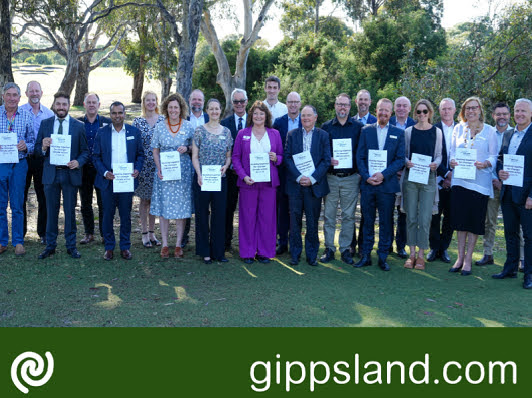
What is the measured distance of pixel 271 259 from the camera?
26.2 feet

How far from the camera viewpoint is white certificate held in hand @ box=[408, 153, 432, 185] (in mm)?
7301

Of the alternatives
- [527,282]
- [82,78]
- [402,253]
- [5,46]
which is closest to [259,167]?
[402,253]

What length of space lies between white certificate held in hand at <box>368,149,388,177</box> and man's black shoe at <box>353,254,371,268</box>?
1189mm

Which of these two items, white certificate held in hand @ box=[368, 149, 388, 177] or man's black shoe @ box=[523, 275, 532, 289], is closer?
man's black shoe @ box=[523, 275, 532, 289]

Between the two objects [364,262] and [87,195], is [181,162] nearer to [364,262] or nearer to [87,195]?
[87,195]

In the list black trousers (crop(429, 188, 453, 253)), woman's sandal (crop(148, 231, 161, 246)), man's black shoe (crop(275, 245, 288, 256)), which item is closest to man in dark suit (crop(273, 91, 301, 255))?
man's black shoe (crop(275, 245, 288, 256))

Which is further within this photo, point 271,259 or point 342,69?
point 342,69

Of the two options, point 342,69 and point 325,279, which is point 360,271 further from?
point 342,69

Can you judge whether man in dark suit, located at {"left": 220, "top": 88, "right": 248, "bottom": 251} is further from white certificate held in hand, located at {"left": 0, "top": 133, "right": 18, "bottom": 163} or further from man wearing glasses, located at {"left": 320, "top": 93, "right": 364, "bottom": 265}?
white certificate held in hand, located at {"left": 0, "top": 133, "right": 18, "bottom": 163}

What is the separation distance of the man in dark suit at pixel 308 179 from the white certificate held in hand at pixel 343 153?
11cm

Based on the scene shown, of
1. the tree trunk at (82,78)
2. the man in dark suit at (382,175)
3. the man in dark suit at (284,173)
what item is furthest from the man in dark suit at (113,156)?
the tree trunk at (82,78)

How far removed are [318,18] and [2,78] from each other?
28549mm

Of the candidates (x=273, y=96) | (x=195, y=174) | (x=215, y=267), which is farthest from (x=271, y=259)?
(x=273, y=96)

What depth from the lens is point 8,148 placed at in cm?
759
